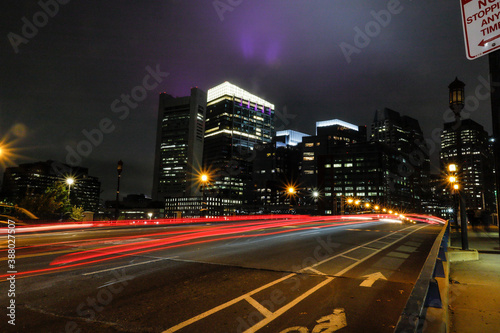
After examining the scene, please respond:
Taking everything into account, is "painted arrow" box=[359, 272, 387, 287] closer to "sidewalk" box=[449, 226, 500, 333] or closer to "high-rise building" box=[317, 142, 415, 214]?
"sidewalk" box=[449, 226, 500, 333]

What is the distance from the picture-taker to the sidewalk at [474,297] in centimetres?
493

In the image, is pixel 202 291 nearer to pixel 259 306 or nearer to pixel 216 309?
pixel 216 309

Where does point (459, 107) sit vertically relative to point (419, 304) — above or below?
above

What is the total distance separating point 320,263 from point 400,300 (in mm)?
3917

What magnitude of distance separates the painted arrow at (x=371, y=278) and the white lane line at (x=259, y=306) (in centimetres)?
304

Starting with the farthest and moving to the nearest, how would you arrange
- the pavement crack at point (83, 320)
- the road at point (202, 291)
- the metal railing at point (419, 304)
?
the road at point (202, 291)
the pavement crack at point (83, 320)
the metal railing at point (419, 304)

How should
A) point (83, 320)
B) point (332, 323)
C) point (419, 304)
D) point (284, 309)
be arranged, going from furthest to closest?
point (284, 309) → point (332, 323) → point (83, 320) → point (419, 304)

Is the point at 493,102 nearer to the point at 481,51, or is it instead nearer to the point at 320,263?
the point at 481,51

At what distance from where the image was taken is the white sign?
3499 mm

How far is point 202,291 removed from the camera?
6.40 metres

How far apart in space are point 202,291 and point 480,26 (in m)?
6.71

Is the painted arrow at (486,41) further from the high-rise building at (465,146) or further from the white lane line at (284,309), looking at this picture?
the high-rise building at (465,146)

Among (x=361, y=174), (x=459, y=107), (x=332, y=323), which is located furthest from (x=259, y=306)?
(x=361, y=174)

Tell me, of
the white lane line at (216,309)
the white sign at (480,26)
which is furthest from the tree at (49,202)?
the white sign at (480,26)
